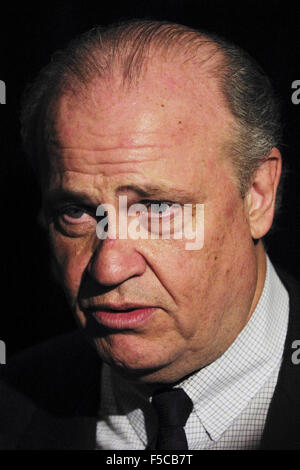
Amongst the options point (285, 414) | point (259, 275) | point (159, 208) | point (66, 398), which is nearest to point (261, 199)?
point (259, 275)

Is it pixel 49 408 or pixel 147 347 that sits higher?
pixel 147 347

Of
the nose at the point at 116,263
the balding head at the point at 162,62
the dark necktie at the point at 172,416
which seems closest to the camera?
the nose at the point at 116,263

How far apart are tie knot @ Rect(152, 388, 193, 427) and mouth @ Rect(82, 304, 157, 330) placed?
0.29m

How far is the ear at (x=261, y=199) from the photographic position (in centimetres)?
186

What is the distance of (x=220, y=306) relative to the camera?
1793 millimetres

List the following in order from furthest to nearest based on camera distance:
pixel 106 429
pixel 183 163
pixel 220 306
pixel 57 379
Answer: pixel 57 379 → pixel 106 429 → pixel 220 306 → pixel 183 163

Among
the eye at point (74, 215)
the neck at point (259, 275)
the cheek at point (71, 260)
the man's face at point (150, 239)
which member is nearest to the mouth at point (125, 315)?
the man's face at point (150, 239)

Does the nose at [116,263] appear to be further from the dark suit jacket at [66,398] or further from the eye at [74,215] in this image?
the dark suit jacket at [66,398]

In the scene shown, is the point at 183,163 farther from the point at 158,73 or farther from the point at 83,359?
the point at 83,359

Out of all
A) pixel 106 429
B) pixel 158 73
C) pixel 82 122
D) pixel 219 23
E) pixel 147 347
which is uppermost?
pixel 219 23

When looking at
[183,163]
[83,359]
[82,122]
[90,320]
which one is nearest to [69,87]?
[82,122]

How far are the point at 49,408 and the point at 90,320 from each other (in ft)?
1.73

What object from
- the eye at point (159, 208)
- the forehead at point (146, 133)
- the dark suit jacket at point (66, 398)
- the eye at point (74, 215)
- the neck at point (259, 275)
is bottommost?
the dark suit jacket at point (66, 398)

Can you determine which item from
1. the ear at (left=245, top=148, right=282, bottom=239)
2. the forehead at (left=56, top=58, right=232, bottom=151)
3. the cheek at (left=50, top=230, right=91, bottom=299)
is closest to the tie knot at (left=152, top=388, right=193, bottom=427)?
the cheek at (left=50, top=230, right=91, bottom=299)
